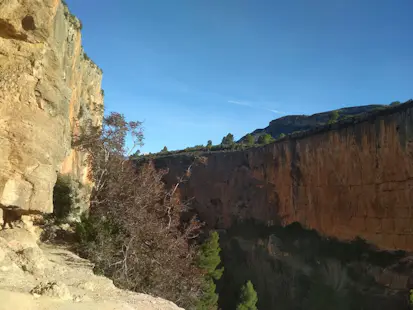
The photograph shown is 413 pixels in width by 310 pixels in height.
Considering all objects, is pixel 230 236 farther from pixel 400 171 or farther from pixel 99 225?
pixel 99 225

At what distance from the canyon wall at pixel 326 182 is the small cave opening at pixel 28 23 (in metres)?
16.7

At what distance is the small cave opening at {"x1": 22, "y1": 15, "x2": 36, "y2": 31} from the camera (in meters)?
7.02

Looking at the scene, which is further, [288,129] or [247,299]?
[288,129]

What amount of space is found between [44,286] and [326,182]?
25616 millimetres

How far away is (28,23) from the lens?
7.07 metres

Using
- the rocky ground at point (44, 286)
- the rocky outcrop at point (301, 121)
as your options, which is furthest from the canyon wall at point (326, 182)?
the rocky outcrop at point (301, 121)

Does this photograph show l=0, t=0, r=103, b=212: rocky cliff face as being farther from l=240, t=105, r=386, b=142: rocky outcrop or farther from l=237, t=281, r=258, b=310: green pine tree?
l=240, t=105, r=386, b=142: rocky outcrop

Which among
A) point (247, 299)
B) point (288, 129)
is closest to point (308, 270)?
point (247, 299)

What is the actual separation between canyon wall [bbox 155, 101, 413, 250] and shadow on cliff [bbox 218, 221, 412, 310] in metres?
0.90

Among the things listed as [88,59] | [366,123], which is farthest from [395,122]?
[88,59]

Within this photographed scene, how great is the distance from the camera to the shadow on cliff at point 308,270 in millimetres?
22159

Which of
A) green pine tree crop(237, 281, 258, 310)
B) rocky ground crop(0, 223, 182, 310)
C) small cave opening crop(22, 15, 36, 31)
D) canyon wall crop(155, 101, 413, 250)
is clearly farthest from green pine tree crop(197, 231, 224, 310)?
small cave opening crop(22, 15, 36, 31)

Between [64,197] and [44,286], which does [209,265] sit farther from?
[44,286]

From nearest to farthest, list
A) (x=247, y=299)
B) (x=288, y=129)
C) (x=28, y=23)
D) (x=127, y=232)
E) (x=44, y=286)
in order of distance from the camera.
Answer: (x=44, y=286) < (x=28, y=23) < (x=127, y=232) < (x=247, y=299) < (x=288, y=129)
